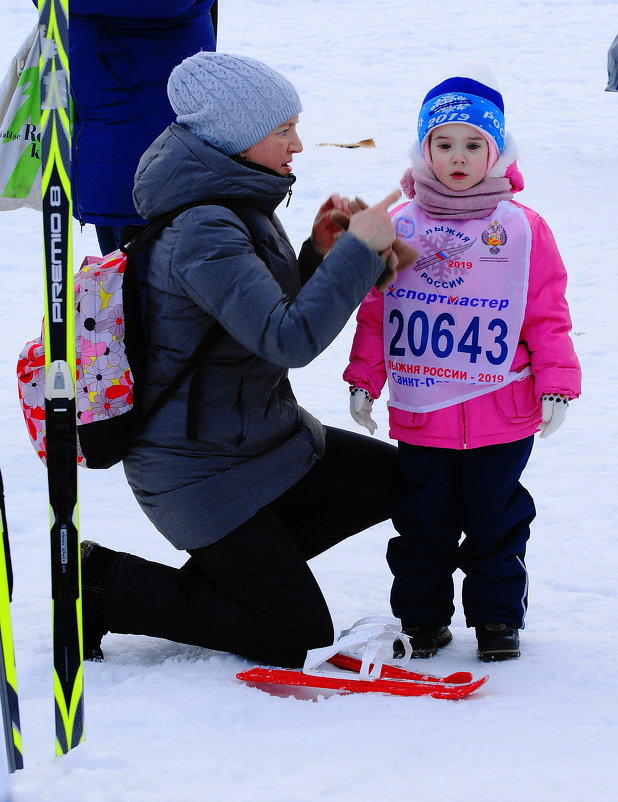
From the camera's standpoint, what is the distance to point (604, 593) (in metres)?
3.37

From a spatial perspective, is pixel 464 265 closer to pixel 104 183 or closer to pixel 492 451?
pixel 492 451

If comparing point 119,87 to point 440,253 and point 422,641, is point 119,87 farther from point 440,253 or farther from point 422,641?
point 422,641

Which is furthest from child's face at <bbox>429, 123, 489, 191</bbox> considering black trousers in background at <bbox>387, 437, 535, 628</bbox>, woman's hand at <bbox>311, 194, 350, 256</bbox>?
black trousers in background at <bbox>387, 437, 535, 628</bbox>

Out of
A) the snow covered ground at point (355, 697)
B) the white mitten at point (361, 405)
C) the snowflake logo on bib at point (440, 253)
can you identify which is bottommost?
the snow covered ground at point (355, 697)

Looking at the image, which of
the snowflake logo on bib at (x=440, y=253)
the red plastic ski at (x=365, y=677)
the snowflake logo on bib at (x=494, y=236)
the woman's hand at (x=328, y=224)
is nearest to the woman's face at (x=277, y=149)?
the woman's hand at (x=328, y=224)

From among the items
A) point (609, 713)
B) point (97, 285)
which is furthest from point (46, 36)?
point (609, 713)

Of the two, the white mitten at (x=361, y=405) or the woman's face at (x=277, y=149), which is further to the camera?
the white mitten at (x=361, y=405)

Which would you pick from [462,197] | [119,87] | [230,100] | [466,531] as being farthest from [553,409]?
[119,87]

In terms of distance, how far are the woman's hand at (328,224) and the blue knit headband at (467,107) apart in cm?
30

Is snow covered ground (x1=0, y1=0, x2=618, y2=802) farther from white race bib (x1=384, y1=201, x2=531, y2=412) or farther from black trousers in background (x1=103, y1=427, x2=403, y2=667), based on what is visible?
white race bib (x1=384, y1=201, x2=531, y2=412)

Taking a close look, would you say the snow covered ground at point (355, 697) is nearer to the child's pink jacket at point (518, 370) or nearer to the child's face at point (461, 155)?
the child's pink jacket at point (518, 370)

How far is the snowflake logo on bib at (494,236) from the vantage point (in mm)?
2871

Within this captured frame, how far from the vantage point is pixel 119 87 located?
3.89 meters

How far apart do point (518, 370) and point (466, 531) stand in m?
0.47
